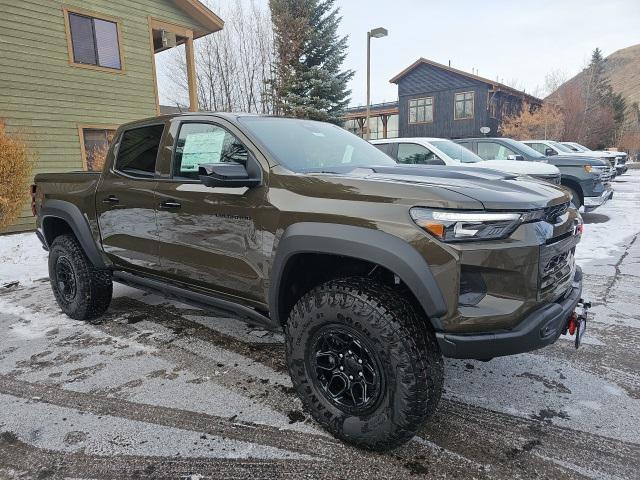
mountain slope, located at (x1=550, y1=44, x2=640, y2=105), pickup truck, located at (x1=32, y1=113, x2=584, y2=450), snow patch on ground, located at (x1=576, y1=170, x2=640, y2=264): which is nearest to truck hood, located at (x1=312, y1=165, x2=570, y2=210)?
pickup truck, located at (x1=32, y1=113, x2=584, y2=450)

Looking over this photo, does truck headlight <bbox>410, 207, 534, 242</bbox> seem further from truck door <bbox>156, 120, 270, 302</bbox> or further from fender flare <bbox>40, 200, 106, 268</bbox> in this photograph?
fender flare <bbox>40, 200, 106, 268</bbox>

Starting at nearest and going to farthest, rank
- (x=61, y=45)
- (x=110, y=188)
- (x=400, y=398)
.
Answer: (x=400, y=398) < (x=110, y=188) < (x=61, y=45)

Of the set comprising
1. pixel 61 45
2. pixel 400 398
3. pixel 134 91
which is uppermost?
pixel 61 45

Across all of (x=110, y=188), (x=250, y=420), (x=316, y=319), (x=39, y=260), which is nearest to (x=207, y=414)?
(x=250, y=420)

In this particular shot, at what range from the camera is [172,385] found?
2938mm

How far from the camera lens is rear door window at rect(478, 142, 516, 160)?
10.1 metres

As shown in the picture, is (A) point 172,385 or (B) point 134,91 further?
(B) point 134,91

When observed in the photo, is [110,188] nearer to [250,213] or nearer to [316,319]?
[250,213]

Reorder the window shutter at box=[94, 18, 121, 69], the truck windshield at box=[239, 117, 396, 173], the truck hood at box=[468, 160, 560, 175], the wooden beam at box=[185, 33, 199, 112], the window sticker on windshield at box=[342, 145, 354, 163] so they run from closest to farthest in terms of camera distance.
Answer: the truck windshield at box=[239, 117, 396, 173]
the window sticker on windshield at box=[342, 145, 354, 163]
the truck hood at box=[468, 160, 560, 175]
the window shutter at box=[94, 18, 121, 69]
the wooden beam at box=[185, 33, 199, 112]

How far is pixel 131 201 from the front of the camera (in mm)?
3443

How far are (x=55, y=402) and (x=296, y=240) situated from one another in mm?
1904

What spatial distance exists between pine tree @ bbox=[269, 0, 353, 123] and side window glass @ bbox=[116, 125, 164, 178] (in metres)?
15.6

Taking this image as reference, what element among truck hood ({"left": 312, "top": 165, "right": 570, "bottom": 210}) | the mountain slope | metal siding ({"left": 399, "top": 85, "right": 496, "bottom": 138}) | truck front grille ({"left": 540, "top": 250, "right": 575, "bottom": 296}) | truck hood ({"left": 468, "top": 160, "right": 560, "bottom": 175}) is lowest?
truck front grille ({"left": 540, "top": 250, "right": 575, "bottom": 296})

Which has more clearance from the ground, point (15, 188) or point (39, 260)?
point (15, 188)
